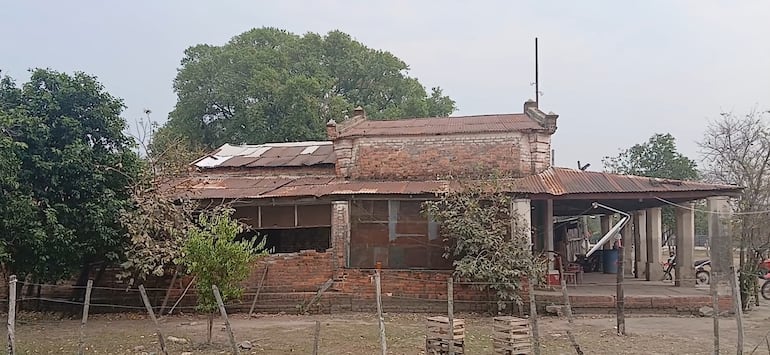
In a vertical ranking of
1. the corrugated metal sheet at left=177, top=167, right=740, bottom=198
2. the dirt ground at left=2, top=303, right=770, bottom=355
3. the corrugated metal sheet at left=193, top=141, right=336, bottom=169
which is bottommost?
the dirt ground at left=2, top=303, right=770, bottom=355

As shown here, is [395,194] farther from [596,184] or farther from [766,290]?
[766,290]

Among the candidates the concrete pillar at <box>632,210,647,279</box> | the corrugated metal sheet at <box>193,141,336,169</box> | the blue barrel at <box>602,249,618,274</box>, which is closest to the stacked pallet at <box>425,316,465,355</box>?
the corrugated metal sheet at <box>193,141,336,169</box>

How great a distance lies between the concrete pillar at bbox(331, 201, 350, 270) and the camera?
16172 mm

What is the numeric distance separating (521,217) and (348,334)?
17.0ft

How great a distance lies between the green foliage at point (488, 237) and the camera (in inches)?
574

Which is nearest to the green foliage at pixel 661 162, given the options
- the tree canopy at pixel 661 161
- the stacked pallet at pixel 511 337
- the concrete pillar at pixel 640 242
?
the tree canopy at pixel 661 161

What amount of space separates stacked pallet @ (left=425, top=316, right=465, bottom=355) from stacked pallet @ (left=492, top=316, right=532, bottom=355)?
0.58m

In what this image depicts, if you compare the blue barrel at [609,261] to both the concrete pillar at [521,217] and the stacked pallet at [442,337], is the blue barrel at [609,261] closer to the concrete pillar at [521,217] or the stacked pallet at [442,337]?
the concrete pillar at [521,217]

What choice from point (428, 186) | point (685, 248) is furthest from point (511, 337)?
point (685, 248)

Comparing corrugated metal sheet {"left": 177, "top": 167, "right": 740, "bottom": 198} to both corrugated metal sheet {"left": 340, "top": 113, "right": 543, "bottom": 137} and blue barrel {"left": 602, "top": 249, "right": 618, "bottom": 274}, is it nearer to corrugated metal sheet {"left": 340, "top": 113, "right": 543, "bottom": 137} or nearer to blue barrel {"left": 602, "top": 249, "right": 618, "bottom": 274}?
corrugated metal sheet {"left": 340, "top": 113, "right": 543, "bottom": 137}

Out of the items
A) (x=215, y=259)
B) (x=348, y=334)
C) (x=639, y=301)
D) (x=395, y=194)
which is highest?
(x=395, y=194)

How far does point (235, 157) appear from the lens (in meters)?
20.6

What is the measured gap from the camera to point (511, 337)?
32.8 feet

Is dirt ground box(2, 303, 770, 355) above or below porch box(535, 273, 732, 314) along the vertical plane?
below
